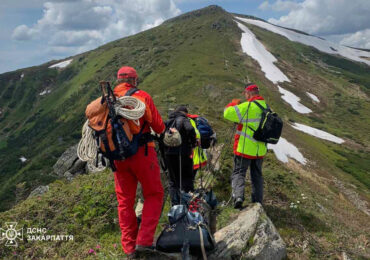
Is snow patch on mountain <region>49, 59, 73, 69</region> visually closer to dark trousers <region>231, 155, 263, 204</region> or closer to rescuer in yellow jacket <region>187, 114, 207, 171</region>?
rescuer in yellow jacket <region>187, 114, 207, 171</region>

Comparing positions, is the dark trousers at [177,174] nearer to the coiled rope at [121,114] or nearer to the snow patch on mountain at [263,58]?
the coiled rope at [121,114]

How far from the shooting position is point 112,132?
14.9 feet

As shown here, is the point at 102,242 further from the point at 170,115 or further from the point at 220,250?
the point at 170,115

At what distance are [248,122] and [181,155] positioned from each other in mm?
1873

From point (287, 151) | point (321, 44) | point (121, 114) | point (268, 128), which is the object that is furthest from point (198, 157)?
point (321, 44)

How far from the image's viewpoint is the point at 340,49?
120938 mm

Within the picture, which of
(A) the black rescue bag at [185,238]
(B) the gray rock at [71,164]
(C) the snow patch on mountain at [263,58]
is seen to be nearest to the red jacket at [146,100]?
(A) the black rescue bag at [185,238]

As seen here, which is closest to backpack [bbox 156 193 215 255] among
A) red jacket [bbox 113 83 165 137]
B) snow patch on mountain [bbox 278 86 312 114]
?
red jacket [bbox 113 83 165 137]

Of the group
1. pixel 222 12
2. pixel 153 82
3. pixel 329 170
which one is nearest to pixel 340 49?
pixel 222 12

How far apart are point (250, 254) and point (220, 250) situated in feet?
2.03

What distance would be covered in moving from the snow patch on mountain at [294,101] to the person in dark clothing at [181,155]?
147ft

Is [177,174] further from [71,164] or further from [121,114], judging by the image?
[71,164]

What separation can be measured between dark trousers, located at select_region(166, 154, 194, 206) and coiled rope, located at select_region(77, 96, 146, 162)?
2051mm

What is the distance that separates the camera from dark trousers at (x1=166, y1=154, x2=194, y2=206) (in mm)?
6719
